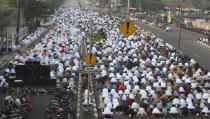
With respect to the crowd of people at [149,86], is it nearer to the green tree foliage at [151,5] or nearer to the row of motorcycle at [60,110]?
the row of motorcycle at [60,110]

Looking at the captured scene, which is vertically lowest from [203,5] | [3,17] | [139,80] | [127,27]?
[139,80]

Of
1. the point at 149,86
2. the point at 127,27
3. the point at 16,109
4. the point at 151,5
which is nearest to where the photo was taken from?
the point at 16,109

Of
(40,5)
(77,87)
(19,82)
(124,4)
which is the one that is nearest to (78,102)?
(77,87)

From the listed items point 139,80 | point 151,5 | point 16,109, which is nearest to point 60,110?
point 16,109

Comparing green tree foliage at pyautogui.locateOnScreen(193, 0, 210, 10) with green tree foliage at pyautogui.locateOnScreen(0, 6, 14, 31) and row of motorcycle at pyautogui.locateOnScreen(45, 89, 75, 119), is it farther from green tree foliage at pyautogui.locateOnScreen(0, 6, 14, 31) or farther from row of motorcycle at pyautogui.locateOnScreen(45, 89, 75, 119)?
row of motorcycle at pyautogui.locateOnScreen(45, 89, 75, 119)

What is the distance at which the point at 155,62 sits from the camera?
3058 cm

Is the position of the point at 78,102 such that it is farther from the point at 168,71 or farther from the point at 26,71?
the point at 168,71

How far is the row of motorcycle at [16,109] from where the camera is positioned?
16.4 metres

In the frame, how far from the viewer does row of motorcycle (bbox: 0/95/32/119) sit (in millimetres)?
16359

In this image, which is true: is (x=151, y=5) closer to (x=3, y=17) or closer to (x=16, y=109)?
(x=3, y=17)

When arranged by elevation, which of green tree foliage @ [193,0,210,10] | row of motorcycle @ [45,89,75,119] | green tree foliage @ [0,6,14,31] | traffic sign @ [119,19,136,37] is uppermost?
green tree foliage @ [193,0,210,10]

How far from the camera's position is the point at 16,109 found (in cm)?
1725

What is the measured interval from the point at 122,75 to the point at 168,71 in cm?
475

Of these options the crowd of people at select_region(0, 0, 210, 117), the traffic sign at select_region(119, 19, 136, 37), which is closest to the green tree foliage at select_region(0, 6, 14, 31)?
the crowd of people at select_region(0, 0, 210, 117)
